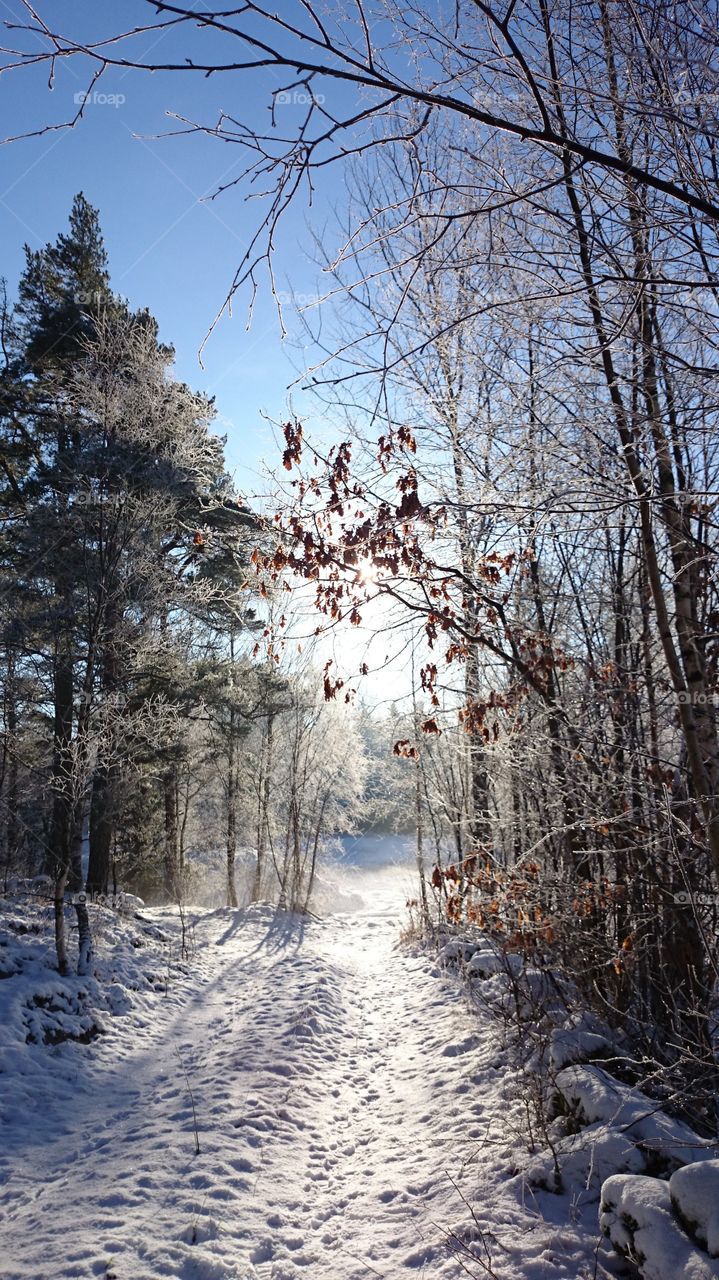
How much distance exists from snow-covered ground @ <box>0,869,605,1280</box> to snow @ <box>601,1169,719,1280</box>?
0.22 meters

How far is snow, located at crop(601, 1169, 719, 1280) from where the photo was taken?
2.58 m

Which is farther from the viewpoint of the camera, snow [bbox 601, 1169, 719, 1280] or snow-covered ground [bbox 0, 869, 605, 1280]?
snow-covered ground [bbox 0, 869, 605, 1280]

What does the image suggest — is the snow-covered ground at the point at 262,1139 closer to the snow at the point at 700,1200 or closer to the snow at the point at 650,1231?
the snow at the point at 650,1231

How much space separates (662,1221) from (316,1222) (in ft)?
6.76

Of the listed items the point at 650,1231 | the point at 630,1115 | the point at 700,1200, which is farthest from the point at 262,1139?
the point at 700,1200

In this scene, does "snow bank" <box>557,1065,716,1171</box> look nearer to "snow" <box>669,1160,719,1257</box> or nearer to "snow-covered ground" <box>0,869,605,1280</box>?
"snow" <box>669,1160,719,1257</box>

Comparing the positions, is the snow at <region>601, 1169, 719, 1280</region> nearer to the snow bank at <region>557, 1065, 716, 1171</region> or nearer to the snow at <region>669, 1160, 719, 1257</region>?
the snow at <region>669, 1160, 719, 1257</region>

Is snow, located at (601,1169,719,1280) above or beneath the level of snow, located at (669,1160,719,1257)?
beneath

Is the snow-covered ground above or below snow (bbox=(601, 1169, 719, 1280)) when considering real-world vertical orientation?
below

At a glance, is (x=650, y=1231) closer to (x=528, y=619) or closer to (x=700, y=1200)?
(x=700, y=1200)

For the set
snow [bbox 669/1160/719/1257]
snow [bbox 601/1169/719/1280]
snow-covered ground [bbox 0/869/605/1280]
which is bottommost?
snow-covered ground [bbox 0/869/605/1280]

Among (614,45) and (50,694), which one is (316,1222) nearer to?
(614,45)

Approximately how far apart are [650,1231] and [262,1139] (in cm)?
292

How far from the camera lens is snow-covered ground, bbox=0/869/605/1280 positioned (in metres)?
3.30
